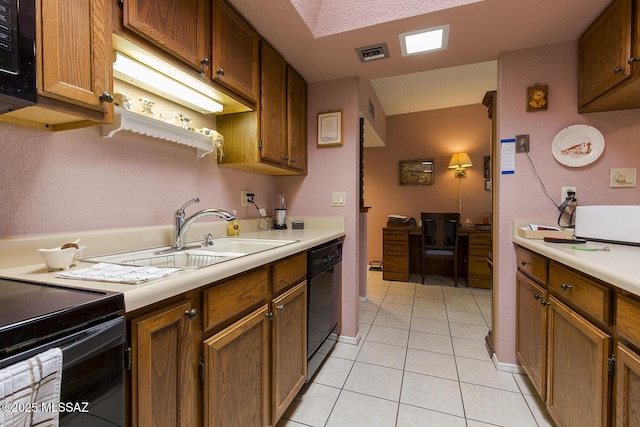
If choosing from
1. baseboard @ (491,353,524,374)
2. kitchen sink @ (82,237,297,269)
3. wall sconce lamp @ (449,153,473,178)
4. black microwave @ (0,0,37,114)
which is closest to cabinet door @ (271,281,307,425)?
kitchen sink @ (82,237,297,269)

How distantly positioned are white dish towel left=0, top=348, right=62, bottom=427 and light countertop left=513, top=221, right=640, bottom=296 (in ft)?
4.13

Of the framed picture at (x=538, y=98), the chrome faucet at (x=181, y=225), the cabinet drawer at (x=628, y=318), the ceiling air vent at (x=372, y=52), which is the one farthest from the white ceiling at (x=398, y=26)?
the cabinet drawer at (x=628, y=318)

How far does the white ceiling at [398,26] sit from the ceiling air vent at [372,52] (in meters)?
0.04

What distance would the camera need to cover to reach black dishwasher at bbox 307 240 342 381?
156 cm

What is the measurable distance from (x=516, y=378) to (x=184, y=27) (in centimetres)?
257

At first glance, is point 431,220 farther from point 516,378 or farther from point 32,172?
point 32,172

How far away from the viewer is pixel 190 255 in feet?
4.30

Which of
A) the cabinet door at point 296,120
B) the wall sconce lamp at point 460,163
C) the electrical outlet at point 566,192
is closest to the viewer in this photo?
the electrical outlet at point 566,192

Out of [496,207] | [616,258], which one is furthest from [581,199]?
[616,258]

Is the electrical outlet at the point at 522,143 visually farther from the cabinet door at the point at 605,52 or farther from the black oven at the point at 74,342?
the black oven at the point at 74,342

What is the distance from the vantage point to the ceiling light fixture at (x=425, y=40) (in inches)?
62.7

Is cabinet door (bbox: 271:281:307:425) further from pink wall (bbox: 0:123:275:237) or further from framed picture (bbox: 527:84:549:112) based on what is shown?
framed picture (bbox: 527:84:549:112)

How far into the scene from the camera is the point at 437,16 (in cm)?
146

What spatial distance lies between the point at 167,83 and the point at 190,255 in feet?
2.64
